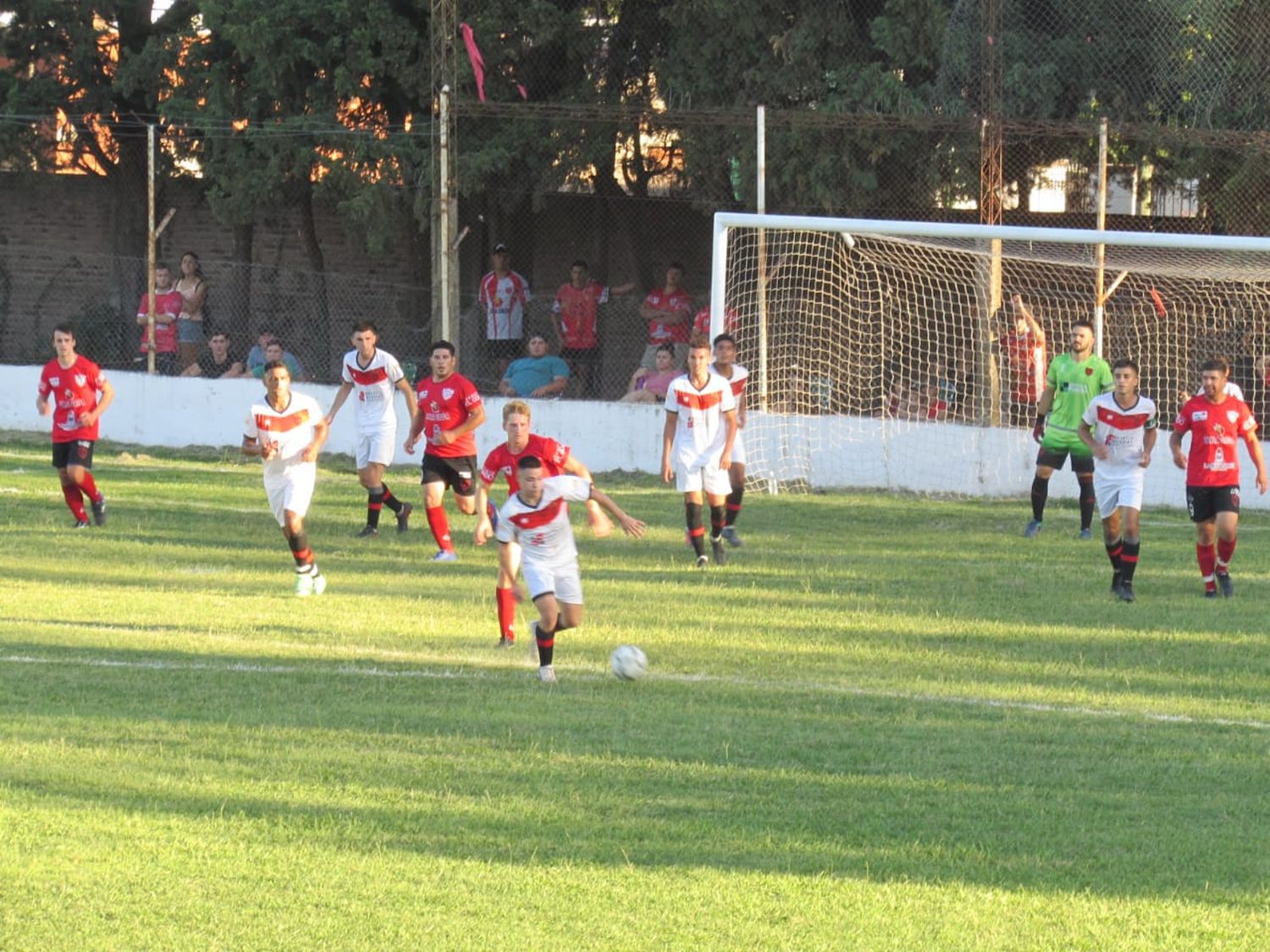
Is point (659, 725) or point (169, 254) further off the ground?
point (169, 254)

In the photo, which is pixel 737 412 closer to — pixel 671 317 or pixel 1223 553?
pixel 1223 553

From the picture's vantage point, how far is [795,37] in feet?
74.4

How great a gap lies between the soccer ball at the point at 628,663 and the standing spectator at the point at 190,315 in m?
15.1

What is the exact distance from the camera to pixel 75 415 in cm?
1633

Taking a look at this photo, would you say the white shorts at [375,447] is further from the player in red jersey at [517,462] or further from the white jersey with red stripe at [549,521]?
the white jersey with red stripe at [549,521]

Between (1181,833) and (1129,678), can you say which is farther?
(1129,678)

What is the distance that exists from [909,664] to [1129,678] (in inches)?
48.6

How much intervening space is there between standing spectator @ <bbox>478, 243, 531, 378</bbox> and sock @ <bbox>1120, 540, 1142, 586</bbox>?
11385 mm

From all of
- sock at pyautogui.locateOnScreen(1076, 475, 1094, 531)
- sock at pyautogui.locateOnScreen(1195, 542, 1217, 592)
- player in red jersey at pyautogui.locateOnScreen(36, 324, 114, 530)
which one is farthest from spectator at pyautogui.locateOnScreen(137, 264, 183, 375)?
sock at pyautogui.locateOnScreen(1195, 542, 1217, 592)

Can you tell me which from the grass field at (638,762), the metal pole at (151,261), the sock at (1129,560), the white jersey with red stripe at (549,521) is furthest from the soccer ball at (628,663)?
the metal pole at (151,261)

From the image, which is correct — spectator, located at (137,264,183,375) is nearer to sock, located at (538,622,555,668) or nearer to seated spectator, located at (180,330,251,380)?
seated spectator, located at (180,330,251,380)

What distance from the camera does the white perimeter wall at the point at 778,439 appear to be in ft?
65.6

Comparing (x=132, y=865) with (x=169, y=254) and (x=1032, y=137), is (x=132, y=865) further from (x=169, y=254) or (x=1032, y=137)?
(x=169, y=254)

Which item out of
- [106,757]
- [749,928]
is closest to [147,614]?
[106,757]
